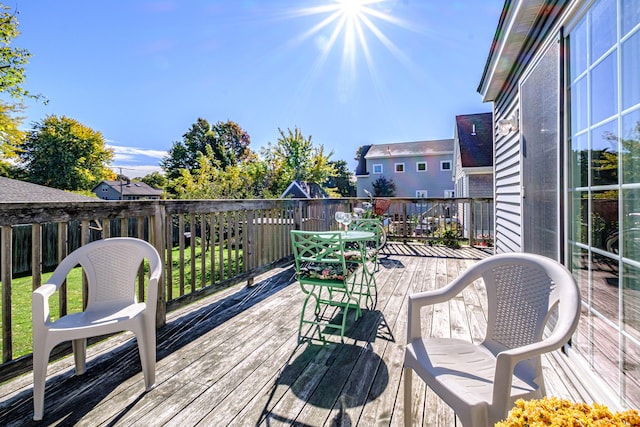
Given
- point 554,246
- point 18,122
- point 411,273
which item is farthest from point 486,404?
point 18,122

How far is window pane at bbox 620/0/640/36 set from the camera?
131cm

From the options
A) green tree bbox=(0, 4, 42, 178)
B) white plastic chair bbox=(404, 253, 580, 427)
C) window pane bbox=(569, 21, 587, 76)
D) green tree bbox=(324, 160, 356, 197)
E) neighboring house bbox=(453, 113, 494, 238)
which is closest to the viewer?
white plastic chair bbox=(404, 253, 580, 427)

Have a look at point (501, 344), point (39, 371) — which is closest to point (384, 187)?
point (501, 344)

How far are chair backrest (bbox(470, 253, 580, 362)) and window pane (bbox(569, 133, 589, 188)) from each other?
83 centimetres

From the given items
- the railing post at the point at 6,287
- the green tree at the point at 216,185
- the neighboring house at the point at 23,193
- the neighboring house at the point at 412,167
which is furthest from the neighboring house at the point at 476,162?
the neighboring house at the point at 23,193

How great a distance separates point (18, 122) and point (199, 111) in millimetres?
21972

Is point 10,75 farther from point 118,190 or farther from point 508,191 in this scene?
point 118,190

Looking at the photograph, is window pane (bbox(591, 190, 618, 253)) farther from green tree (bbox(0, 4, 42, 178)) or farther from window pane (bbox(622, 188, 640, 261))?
green tree (bbox(0, 4, 42, 178))

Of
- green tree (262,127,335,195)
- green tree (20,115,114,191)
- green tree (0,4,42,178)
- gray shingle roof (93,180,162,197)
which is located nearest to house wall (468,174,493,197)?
green tree (262,127,335,195)

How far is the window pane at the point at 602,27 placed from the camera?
4.96 feet

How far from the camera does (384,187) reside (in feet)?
72.5

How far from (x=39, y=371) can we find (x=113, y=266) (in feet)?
2.21


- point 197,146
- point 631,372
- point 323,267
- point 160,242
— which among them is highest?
point 197,146

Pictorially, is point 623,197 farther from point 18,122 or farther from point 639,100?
point 18,122
